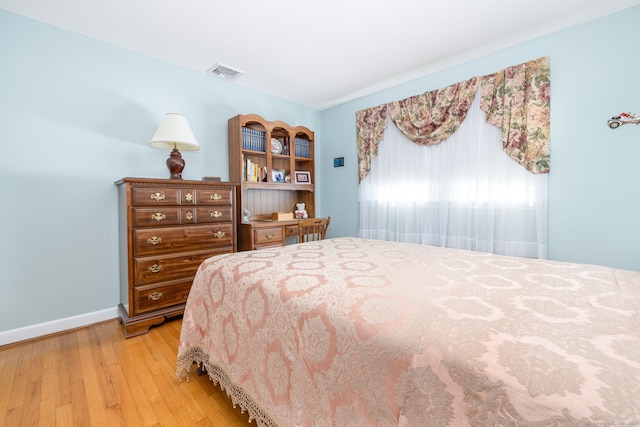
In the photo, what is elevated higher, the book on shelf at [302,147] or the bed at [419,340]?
the book on shelf at [302,147]

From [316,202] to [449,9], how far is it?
266cm

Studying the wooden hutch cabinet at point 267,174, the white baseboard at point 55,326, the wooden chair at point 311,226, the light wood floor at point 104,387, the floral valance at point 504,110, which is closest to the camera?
the light wood floor at point 104,387

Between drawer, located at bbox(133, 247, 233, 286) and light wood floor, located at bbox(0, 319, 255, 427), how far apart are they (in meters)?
0.45

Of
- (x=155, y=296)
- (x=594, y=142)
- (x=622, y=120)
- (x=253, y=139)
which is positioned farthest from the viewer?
(x=253, y=139)

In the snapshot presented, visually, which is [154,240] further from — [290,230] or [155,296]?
[290,230]

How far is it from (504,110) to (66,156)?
3.68m

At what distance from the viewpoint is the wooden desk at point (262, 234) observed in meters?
2.85

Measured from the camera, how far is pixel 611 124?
1.95m

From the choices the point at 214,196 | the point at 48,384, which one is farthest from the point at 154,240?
the point at 48,384

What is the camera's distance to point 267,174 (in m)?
3.21

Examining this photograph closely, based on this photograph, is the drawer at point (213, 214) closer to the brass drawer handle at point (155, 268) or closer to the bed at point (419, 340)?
the brass drawer handle at point (155, 268)

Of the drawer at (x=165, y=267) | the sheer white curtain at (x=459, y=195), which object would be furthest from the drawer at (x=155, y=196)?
the sheer white curtain at (x=459, y=195)

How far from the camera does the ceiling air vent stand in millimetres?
2783

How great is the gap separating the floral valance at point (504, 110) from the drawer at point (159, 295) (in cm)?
272
